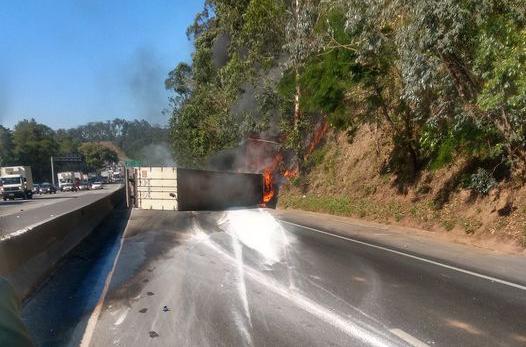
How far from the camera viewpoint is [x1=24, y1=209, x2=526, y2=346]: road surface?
6078mm

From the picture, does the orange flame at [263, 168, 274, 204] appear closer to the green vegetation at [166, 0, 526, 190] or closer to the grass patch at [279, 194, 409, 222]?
the green vegetation at [166, 0, 526, 190]

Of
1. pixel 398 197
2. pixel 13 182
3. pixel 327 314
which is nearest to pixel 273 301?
pixel 327 314

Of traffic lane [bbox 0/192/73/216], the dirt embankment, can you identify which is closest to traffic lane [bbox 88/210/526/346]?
the dirt embankment

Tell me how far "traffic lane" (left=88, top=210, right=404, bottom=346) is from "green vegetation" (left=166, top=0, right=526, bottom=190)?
6.09 metres

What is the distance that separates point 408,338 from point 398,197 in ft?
52.2

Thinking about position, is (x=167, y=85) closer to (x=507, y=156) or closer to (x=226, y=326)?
(x=507, y=156)

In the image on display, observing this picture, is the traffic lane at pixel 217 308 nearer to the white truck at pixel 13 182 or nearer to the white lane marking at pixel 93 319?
the white lane marking at pixel 93 319

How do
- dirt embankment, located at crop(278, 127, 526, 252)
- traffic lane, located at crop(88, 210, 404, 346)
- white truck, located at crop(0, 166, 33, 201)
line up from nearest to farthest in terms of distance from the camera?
1. traffic lane, located at crop(88, 210, 404, 346)
2. dirt embankment, located at crop(278, 127, 526, 252)
3. white truck, located at crop(0, 166, 33, 201)

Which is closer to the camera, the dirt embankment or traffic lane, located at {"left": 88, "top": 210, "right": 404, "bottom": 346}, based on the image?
traffic lane, located at {"left": 88, "top": 210, "right": 404, "bottom": 346}

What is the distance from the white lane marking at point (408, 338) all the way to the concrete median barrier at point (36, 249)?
5.23 metres

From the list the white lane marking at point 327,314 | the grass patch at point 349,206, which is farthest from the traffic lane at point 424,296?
the grass patch at point 349,206

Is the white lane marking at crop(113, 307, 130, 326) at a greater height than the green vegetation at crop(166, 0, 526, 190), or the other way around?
the green vegetation at crop(166, 0, 526, 190)

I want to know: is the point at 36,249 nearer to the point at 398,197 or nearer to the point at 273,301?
the point at 273,301

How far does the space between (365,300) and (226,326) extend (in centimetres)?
218
